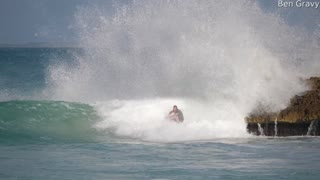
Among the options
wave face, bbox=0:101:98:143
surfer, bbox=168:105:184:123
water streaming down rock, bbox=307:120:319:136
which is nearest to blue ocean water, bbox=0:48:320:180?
wave face, bbox=0:101:98:143

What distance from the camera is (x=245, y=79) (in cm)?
2223

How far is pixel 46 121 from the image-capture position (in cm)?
2236

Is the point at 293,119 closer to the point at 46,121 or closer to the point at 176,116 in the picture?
the point at 176,116

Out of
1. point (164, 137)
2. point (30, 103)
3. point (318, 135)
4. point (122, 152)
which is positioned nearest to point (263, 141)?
point (318, 135)

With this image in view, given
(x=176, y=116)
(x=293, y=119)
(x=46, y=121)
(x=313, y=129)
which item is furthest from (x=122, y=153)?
(x=46, y=121)

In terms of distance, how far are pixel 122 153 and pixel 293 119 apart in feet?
19.8

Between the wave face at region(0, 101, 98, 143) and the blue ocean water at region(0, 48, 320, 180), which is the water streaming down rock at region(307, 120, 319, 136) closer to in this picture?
the blue ocean water at region(0, 48, 320, 180)

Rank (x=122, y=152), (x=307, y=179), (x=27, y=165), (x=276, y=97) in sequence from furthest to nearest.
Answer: (x=276, y=97) < (x=122, y=152) < (x=27, y=165) < (x=307, y=179)

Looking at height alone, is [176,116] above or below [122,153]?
above

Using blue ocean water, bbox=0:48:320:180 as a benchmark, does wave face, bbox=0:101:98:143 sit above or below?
above

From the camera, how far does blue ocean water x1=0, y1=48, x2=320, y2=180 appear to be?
13.8 metres

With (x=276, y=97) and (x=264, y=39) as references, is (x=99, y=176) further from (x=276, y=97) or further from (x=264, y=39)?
(x=264, y=39)

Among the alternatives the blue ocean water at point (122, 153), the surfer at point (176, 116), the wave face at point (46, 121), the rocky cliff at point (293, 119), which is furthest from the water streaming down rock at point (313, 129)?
the wave face at point (46, 121)

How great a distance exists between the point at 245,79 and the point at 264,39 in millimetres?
2629
